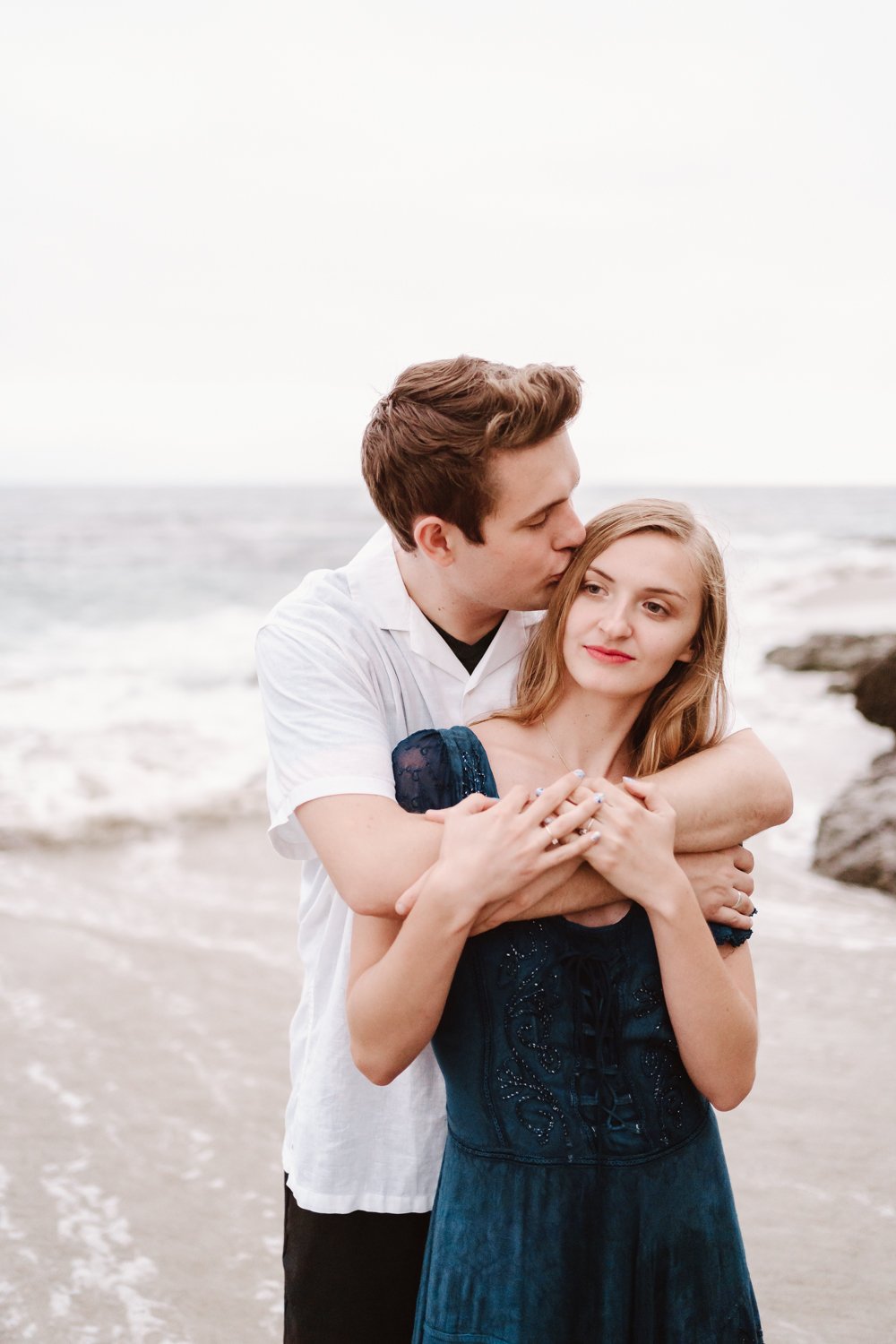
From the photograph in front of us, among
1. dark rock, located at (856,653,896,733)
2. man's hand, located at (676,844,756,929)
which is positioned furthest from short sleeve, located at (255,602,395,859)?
dark rock, located at (856,653,896,733)

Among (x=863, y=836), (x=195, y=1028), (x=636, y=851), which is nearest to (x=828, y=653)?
(x=863, y=836)

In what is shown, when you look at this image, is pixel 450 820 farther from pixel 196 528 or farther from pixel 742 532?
pixel 742 532

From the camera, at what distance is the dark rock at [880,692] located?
775 cm

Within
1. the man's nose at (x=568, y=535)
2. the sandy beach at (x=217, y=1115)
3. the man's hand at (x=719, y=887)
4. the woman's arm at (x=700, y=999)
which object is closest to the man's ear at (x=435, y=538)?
the man's nose at (x=568, y=535)

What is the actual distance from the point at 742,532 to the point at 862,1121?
35.2m

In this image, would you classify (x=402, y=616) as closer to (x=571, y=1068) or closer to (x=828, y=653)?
(x=571, y=1068)

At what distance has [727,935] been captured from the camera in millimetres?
2066

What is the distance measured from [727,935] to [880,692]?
20.3ft

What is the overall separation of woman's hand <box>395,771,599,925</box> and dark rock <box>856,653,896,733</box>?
20.8ft

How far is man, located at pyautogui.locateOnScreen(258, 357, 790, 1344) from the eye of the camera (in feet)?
7.32

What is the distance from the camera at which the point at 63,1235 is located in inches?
Result: 154

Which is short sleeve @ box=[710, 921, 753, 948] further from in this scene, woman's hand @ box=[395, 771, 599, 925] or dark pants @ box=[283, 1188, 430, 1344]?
dark pants @ box=[283, 1188, 430, 1344]

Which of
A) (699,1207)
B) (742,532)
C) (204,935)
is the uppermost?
(699,1207)

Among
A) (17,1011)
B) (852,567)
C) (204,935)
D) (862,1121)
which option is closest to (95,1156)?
(17,1011)
